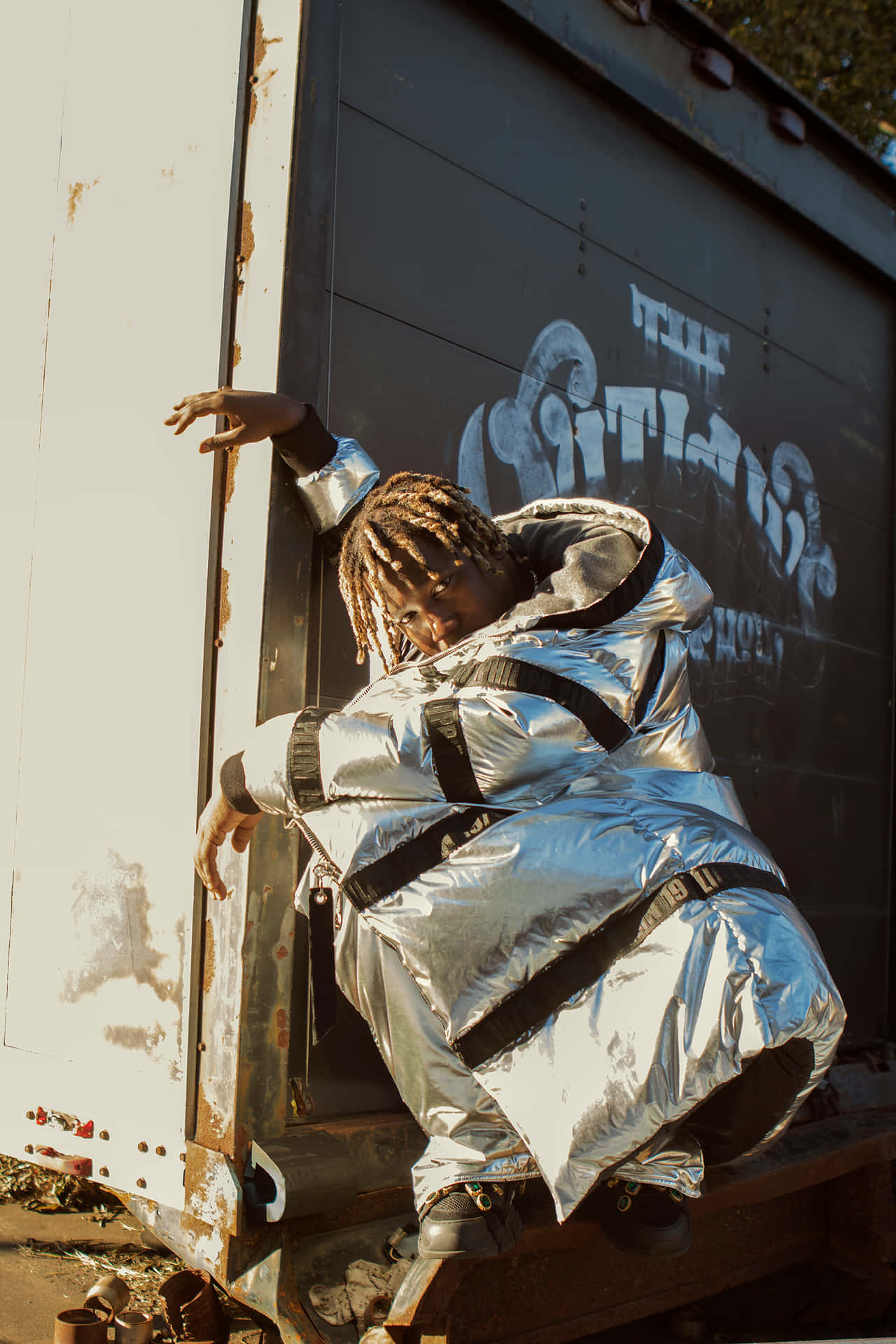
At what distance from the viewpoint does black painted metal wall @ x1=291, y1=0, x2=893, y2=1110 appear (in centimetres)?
227

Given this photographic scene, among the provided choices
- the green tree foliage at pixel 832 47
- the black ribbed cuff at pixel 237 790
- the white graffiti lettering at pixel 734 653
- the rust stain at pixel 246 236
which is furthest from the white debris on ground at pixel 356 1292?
the green tree foliage at pixel 832 47

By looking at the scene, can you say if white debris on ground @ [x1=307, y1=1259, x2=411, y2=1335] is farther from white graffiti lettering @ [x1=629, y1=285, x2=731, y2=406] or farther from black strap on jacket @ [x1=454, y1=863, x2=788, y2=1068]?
white graffiti lettering @ [x1=629, y1=285, x2=731, y2=406]

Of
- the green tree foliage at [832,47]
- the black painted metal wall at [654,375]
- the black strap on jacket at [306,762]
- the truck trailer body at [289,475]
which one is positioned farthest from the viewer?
the green tree foliage at [832,47]

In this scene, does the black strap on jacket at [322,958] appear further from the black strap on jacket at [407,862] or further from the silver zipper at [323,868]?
the black strap on jacket at [407,862]

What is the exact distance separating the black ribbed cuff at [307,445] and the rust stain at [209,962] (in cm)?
82

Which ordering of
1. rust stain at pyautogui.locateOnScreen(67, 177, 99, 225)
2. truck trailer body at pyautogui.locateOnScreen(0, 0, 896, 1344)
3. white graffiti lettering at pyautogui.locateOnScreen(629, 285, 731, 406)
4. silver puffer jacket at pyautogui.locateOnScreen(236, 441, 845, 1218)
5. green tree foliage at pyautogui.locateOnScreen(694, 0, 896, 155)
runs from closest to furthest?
silver puffer jacket at pyautogui.locateOnScreen(236, 441, 845, 1218) < truck trailer body at pyautogui.locateOnScreen(0, 0, 896, 1344) < rust stain at pyautogui.locateOnScreen(67, 177, 99, 225) < white graffiti lettering at pyautogui.locateOnScreen(629, 285, 731, 406) < green tree foliage at pyautogui.locateOnScreen(694, 0, 896, 155)

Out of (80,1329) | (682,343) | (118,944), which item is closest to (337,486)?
(118,944)

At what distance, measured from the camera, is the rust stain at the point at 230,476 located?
2.10 metres

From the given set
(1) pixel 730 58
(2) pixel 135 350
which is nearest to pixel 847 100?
(1) pixel 730 58

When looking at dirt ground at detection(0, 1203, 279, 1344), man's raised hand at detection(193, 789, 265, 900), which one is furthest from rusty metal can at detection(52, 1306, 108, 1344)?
man's raised hand at detection(193, 789, 265, 900)

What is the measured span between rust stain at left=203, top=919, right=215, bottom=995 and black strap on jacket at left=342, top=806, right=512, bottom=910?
1.30ft

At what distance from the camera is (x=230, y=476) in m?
2.12

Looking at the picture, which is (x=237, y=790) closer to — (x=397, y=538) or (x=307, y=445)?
(x=397, y=538)

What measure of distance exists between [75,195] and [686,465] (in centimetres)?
157
